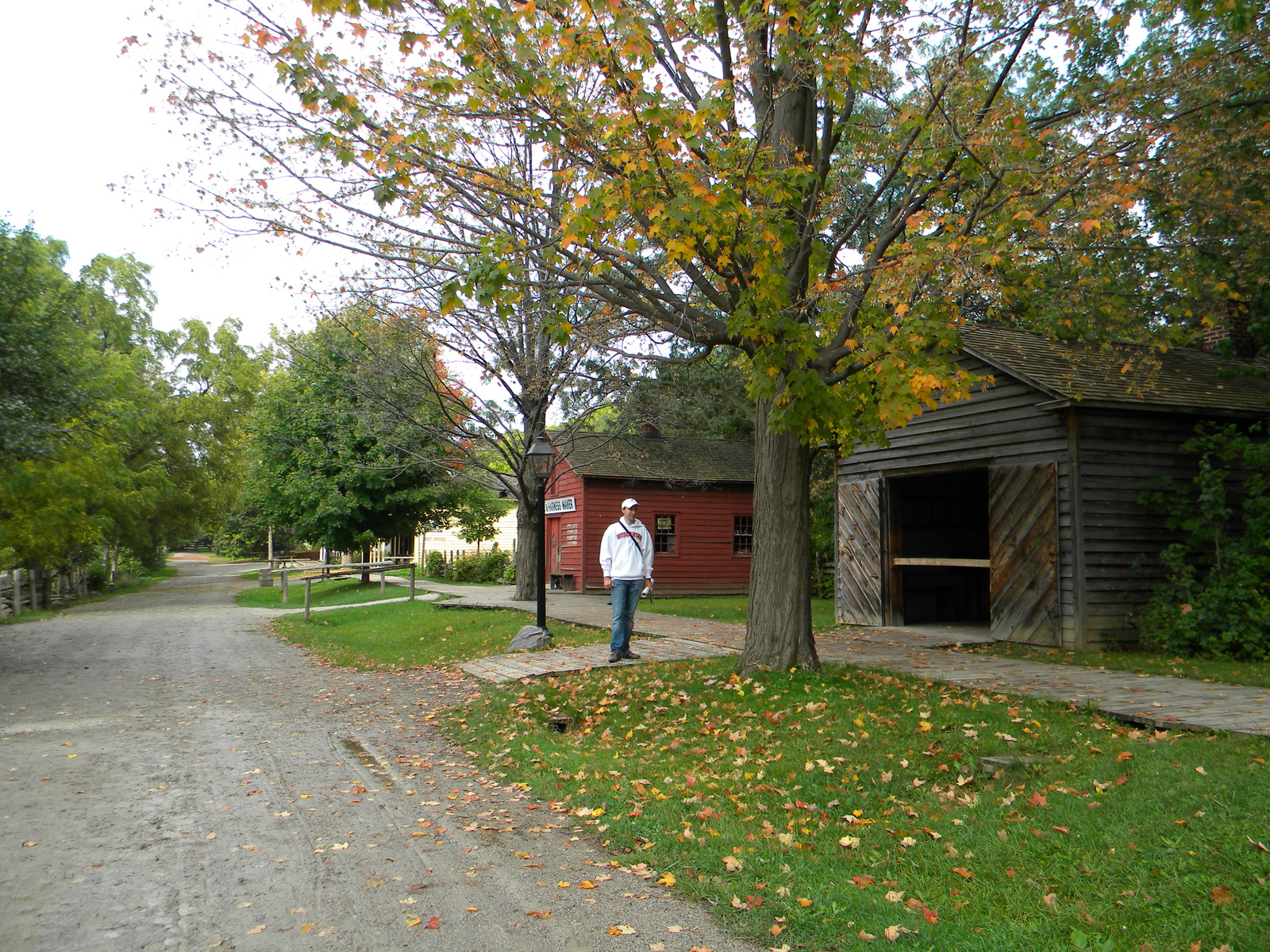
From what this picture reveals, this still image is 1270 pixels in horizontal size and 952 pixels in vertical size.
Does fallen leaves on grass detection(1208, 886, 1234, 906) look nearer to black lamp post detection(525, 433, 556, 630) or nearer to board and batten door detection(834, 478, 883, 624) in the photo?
black lamp post detection(525, 433, 556, 630)

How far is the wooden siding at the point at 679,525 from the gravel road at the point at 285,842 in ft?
54.4

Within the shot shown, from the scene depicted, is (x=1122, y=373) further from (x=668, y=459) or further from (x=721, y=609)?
(x=668, y=459)

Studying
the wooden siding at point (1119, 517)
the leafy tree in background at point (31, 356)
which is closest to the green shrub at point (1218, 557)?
the wooden siding at point (1119, 517)

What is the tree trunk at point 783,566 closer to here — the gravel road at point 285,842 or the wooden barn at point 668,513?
the gravel road at point 285,842

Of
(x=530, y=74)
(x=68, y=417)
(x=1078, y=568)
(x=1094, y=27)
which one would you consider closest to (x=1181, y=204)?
(x=1094, y=27)

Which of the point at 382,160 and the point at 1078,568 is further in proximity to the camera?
the point at 1078,568

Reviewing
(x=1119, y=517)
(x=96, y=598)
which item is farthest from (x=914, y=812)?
(x=96, y=598)

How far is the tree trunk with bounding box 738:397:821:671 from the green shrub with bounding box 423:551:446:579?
28.5 meters

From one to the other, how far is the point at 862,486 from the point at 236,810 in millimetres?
12335

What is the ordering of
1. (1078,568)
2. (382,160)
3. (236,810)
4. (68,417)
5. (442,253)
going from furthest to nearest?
(68,417)
(1078,568)
(442,253)
(382,160)
(236,810)

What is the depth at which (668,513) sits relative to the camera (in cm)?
2786

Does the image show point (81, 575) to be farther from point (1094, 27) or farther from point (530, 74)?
point (1094, 27)

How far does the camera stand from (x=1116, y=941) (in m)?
3.59

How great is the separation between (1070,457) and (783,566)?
17.9 feet
